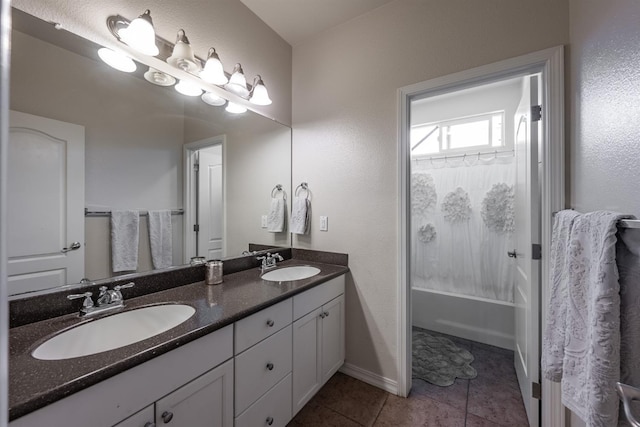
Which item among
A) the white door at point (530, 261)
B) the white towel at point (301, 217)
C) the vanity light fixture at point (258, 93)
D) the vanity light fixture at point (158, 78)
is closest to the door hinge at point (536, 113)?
the white door at point (530, 261)

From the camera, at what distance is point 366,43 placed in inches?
73.2

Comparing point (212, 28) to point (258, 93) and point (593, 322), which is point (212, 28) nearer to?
point (258, 93)

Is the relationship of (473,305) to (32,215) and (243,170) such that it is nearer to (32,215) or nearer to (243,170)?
(243,170)

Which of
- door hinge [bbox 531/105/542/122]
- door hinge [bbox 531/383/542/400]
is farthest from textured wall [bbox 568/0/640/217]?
door hinge [bbox 531/383/542/400]

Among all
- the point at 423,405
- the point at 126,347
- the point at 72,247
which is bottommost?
the point at 423,405

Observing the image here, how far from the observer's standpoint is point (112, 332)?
103cm

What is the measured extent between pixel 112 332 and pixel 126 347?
1.09 ft

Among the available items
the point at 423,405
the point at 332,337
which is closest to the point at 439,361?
the point at 423,405

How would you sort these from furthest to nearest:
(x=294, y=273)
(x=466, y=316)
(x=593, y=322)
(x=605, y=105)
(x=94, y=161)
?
(x=466, y=316) < (x=294, y=273) < (x=94, y=161) < (x=605, y=105) < (x=593, y=322)

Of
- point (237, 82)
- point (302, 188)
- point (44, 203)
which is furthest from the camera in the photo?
point (302, 188)

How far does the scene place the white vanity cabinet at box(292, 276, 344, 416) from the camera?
4.76 feet

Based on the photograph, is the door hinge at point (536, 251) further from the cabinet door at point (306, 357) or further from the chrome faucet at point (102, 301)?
the chrome faucet at point (102, 301)

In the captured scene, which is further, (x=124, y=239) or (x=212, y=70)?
(x=212, y=70)

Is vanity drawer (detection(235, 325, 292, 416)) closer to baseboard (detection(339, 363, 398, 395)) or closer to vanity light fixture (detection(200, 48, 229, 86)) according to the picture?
baseboard (detection(339, 363, 398, 395))
